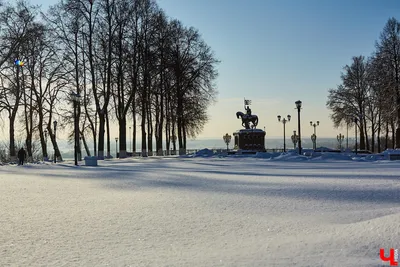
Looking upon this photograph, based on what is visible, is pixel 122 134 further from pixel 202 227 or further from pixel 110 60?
pixel 202 227

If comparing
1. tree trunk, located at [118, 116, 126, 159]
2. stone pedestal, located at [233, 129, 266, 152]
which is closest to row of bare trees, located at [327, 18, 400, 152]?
stone pedestal, located at [233, 129, 266, 152]

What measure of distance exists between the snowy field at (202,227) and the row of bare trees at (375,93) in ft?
90.1

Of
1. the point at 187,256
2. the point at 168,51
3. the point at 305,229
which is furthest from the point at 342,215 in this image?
the point at 168,51

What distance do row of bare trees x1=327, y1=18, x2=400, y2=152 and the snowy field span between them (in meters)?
27.5

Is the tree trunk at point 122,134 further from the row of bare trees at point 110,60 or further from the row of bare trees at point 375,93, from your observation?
the row of bare trees at point 375,93

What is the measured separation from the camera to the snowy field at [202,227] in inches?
192

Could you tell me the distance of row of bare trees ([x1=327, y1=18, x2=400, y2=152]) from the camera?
119 ft

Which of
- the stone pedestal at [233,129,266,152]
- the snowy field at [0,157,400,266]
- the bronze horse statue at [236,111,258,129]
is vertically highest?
the bronze horse statue at [236,111,258,129]

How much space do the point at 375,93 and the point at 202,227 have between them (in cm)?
4060

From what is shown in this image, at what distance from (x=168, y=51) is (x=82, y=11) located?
8016mm

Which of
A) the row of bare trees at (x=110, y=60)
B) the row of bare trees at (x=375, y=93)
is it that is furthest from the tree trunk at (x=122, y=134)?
the row of bare trees at (x=375, y=93)

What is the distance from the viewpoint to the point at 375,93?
42.7m

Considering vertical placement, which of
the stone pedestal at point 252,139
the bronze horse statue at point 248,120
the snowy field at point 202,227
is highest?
the bronze horse statue at point 248,120

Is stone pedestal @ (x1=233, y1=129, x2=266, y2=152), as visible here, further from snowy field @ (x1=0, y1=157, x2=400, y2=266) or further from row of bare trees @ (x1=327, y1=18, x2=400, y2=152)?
snowy field @ (x1=0, y1=157, x2=400, y2=266)
